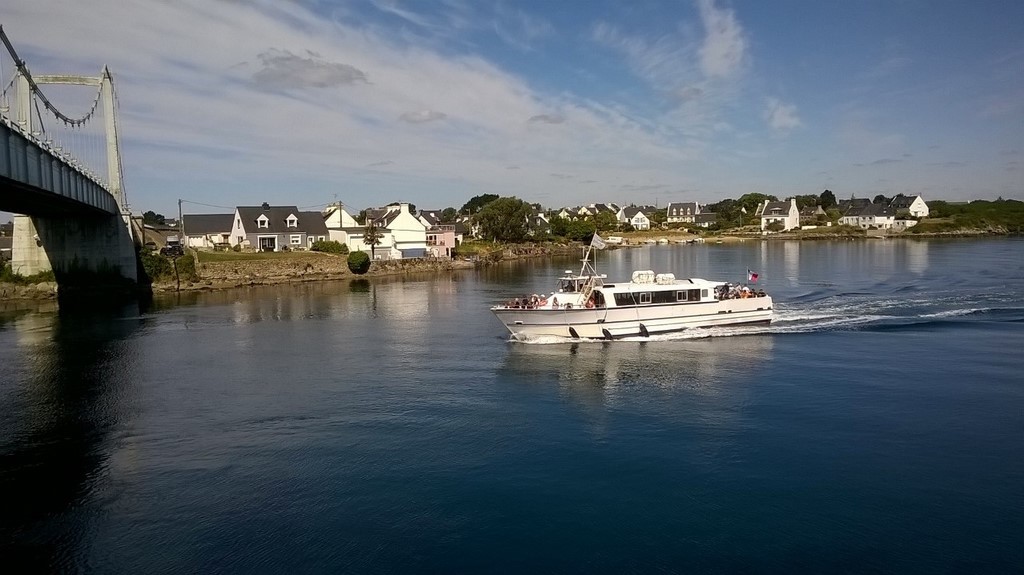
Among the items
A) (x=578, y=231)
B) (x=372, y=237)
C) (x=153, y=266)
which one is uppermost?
(x=578, y=231)

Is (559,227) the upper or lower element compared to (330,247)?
upper

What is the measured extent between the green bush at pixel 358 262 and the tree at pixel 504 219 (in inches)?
1603

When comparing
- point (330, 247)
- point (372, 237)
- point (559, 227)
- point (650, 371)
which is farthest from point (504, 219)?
point (650, 371)

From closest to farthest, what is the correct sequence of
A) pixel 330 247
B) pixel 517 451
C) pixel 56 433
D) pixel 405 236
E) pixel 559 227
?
pixel 517 451 → pixel 56 433 → pixel 330 247 → pixel 405 236 → pixel 559 227

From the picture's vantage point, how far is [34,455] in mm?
21359

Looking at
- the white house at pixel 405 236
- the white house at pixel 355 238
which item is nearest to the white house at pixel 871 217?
the white house at pixel 405 236

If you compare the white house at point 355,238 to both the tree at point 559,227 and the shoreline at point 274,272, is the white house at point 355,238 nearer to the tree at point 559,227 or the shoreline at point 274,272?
the shoreline at point 274,272

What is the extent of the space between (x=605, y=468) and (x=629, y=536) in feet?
12.9

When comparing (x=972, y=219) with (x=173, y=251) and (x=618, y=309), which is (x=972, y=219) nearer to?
(x=618, y=309)

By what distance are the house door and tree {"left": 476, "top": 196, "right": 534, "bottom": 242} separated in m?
40.0

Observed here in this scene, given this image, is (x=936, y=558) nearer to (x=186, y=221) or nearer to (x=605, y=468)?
(x=605, y=468)

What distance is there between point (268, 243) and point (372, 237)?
1446cm

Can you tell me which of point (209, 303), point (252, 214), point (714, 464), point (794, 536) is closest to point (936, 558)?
point (794, 536)

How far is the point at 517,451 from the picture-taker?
21766 mm
